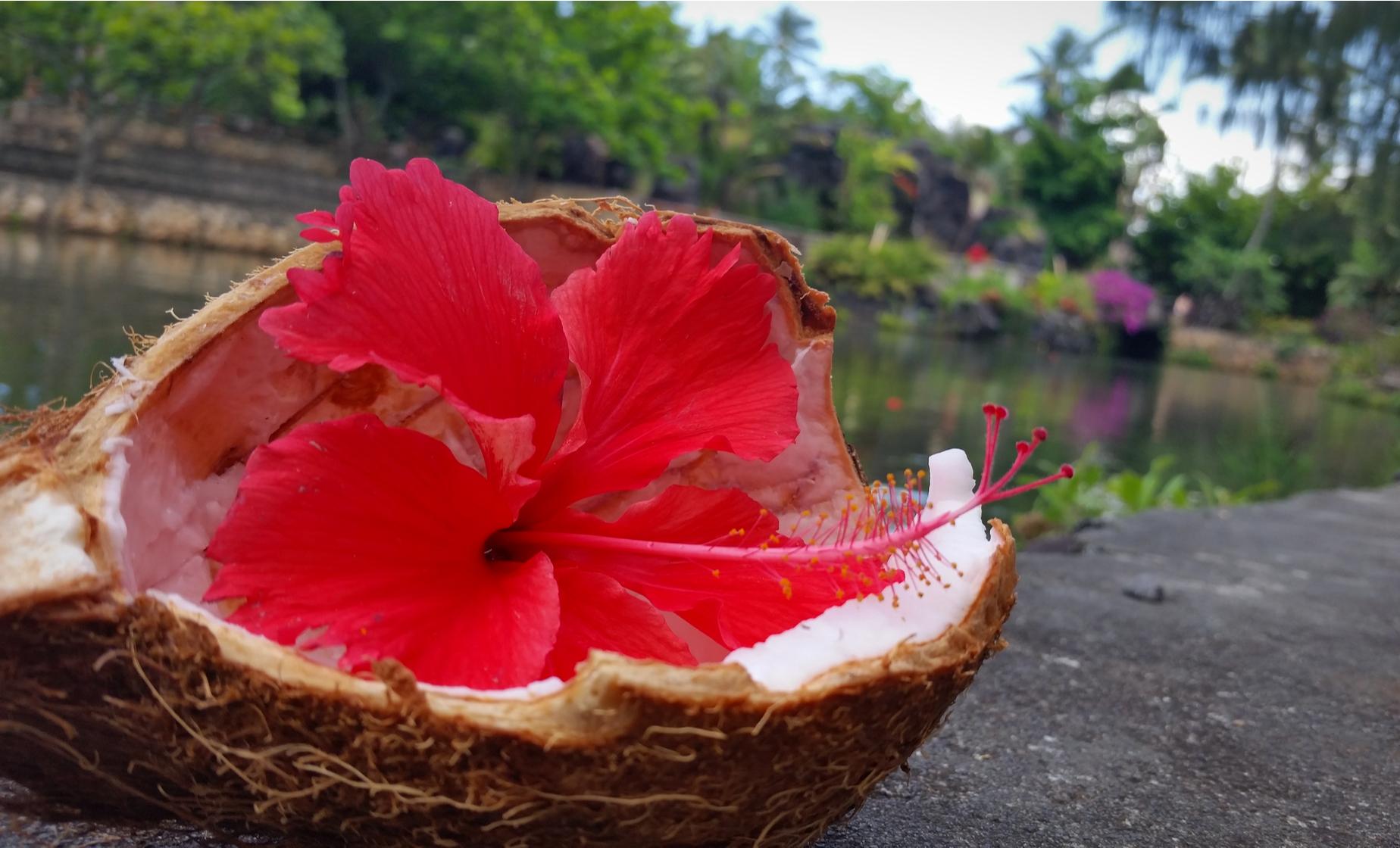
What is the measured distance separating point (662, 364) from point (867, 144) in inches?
1468

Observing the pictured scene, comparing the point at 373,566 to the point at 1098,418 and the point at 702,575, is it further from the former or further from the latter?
the point at 1098,418

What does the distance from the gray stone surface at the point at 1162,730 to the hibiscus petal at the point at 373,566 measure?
0.37m

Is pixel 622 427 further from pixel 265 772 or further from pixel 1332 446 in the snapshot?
pixel 1332 446

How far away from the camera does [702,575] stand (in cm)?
97

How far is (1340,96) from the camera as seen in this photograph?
20.0 m

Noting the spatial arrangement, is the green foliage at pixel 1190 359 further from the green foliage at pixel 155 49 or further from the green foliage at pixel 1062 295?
the green foliage at pixel 155 49

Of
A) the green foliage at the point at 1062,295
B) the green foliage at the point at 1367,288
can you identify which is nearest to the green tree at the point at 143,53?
the green foliage at the point at 1062,295

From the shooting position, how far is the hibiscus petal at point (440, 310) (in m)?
0.83

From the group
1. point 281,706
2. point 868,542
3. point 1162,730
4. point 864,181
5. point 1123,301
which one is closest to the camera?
point 281,706

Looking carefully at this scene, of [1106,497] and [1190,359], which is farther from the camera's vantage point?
[1190,359]

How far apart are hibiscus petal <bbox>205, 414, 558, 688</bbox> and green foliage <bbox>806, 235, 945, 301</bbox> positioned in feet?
85.2

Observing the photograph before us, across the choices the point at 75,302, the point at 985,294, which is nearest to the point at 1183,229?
the point at 985,294

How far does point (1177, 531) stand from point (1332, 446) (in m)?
9.86

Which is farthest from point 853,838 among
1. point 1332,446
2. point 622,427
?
point 1332,446
